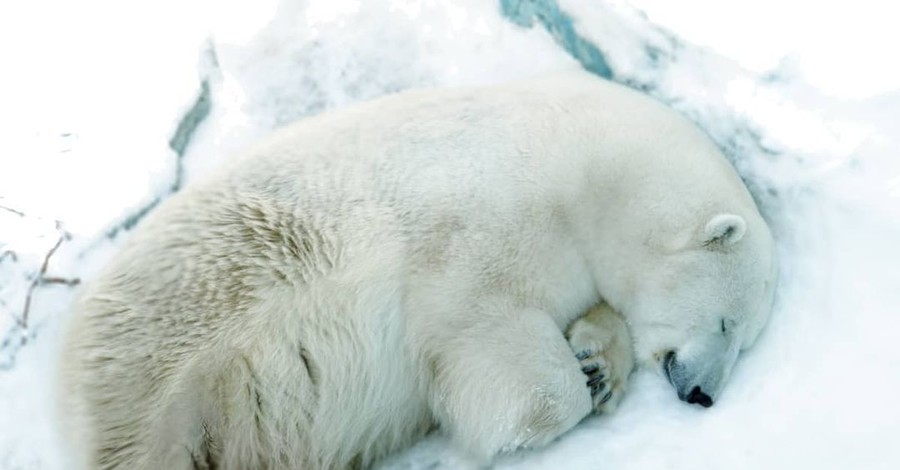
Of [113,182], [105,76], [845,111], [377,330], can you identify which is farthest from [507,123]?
[105,76]

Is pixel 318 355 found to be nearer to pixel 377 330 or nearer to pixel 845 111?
pixel 377 330

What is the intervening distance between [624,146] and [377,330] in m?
1.04

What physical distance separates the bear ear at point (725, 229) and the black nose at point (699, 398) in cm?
48

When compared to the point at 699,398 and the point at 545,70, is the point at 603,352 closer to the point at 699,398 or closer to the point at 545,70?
the point at 699,398

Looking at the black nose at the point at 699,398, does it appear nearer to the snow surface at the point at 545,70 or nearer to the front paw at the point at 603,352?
the snow surface at the point at 545,70

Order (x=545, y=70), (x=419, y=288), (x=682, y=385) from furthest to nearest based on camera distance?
1. (x=545, y=70)
2. (x=682, y=385)
3. (x=419, y=288)

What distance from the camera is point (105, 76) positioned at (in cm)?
365

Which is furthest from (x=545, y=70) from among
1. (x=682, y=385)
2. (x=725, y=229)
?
(x=682, y=385)

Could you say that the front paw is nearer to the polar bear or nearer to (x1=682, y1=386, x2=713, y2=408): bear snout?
the polar bear

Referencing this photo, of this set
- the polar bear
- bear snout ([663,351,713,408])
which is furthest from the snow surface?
the polar bear

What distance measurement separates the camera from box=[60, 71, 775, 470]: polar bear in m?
2.45

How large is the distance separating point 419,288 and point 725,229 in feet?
3.22

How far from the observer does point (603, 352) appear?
2889mm

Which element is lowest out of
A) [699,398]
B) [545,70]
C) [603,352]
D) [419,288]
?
[699,398]
